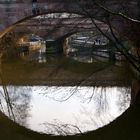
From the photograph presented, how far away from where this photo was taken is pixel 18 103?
12969mm

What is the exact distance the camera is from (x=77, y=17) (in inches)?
677

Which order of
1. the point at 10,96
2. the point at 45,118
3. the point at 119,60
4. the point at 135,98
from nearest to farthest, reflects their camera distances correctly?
the point at 45,118
the point at 135,98
the point at 10,96
the point at 119,60

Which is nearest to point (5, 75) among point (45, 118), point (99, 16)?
point (99, 16)

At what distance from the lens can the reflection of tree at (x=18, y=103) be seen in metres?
11.5

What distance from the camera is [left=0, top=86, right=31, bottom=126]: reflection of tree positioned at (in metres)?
11.5

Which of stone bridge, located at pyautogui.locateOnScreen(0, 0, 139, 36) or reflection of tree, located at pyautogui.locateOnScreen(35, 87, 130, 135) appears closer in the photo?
reflection of tree, located at pyautogui.locateOnScreen(35, 87, 130, 135)

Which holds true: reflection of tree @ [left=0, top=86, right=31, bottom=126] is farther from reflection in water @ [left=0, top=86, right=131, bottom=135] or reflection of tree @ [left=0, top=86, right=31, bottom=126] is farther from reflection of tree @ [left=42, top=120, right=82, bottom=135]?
reflection of tree @ [left=42, top=120, right=82, bottom=135]

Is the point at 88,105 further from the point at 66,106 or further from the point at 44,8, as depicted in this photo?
the point at 44,8

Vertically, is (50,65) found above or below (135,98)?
below

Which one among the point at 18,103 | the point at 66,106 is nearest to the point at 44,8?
the point at 18,103

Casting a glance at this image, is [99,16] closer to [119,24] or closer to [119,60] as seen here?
[119,24]

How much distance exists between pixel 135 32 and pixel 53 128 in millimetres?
4358

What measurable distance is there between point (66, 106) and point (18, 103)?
4.71 ft

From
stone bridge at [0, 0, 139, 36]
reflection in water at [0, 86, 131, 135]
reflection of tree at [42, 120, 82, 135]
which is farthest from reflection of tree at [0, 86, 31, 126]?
stone bridge at [0, 0, 139, 36]
